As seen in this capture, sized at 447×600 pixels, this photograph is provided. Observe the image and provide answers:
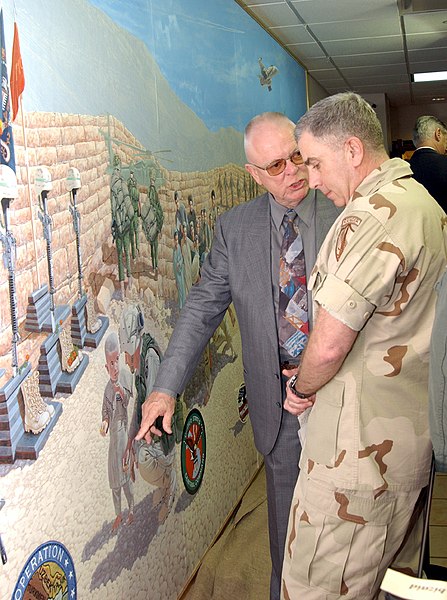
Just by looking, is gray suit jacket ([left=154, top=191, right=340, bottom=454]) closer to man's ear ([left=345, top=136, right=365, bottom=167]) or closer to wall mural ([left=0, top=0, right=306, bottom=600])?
Answer: wall mural ([left=0, top=0, right=306, bottom=600])

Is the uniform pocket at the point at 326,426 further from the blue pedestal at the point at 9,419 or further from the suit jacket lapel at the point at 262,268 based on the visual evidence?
the blue pedestal at the point at 9,419

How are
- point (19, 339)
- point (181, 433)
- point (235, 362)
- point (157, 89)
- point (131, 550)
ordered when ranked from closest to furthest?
point (19, 339) → point (131, 550) → point (157, 89) → point (181, 433) → point (235, 362)

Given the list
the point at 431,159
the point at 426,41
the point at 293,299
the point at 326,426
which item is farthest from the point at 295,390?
the point at 426,41

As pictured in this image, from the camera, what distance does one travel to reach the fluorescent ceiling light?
864 centimetres

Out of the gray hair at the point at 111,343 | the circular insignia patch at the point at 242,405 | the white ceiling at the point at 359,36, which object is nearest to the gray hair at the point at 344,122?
the gray hair at the point at 111,343

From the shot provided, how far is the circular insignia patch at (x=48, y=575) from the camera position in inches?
80.0

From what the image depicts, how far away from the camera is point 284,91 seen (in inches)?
253

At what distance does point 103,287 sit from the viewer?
255 cm

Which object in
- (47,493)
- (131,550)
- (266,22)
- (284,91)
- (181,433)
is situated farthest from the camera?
(284,91)

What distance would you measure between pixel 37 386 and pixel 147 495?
3.30ft

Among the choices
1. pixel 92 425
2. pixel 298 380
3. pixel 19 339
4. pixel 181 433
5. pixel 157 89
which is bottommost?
pixel 181 433

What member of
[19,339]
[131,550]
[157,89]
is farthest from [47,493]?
[157,89]

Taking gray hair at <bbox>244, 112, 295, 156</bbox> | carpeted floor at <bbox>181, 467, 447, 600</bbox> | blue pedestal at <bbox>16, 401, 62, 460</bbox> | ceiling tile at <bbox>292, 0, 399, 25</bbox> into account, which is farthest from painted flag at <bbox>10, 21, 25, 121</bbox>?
ceiling tile at <bbox>292, 0, 399, 25</bbox>

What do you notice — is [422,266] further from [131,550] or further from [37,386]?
[131,550]
